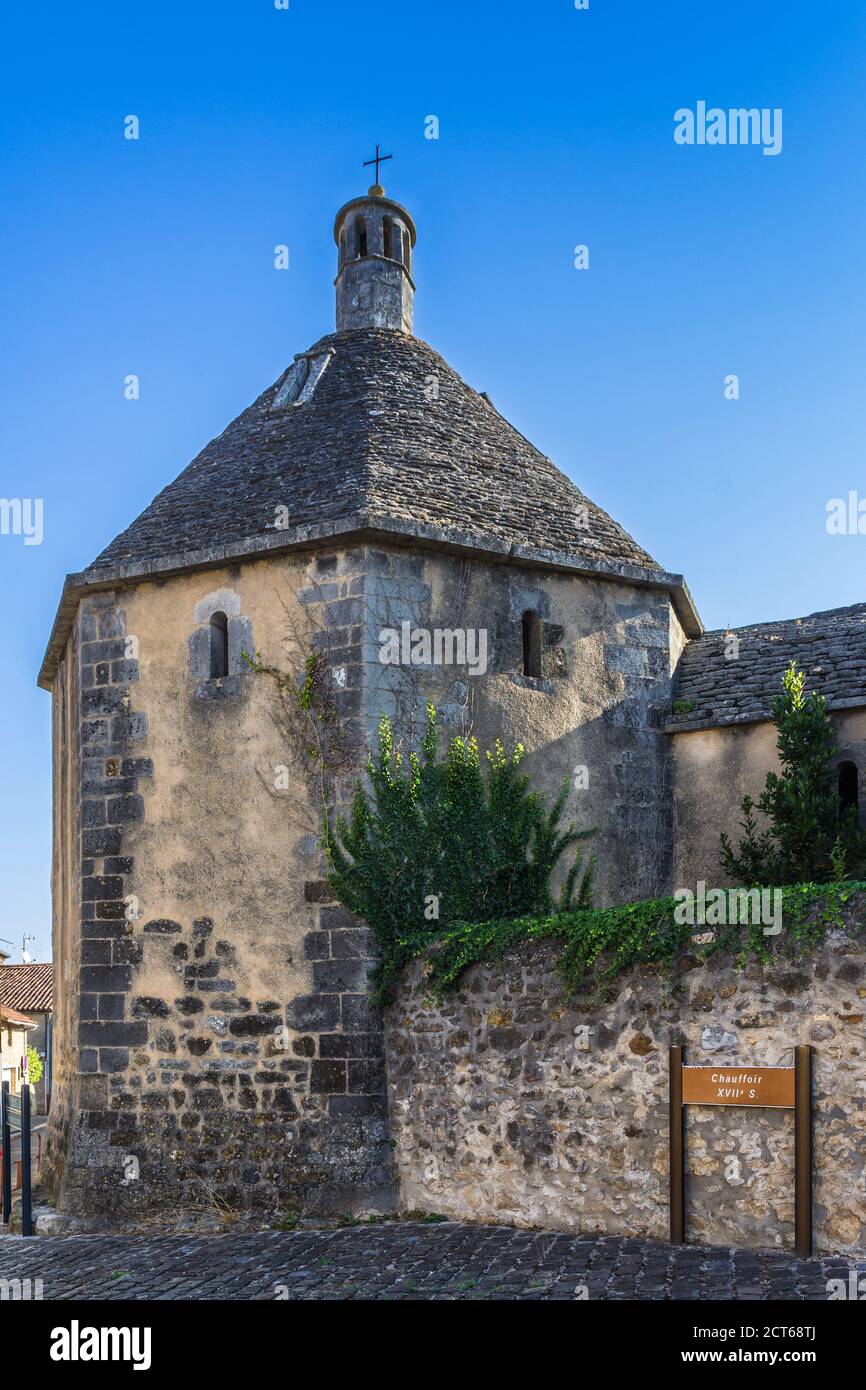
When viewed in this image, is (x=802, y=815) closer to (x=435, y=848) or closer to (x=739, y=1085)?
(x=435, y=848)

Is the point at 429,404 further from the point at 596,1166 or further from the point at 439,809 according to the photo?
the point at 596,1166

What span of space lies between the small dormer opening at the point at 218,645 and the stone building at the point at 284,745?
20mm

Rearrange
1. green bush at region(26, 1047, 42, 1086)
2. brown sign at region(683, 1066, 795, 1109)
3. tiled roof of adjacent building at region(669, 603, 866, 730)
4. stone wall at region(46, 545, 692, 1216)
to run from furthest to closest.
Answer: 1. green bush at region(26, 1047, 42, 1086)
2. tiled roof of adjacent building at region(669, 603, 866, 730)
3. stone wall at region(46, 545, 692, 1216)
4. brown sign at region(683, 1066, 795, 1109)

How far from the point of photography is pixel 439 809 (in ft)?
32.7

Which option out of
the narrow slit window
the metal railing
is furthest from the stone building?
the narrow slit window

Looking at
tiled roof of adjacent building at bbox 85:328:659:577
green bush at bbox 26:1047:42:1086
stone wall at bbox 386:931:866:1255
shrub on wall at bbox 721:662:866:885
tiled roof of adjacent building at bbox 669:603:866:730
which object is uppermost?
tiled roof of adjacent building at bbox 85:328:659:577

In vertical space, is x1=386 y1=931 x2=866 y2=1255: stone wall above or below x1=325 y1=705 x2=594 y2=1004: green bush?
below

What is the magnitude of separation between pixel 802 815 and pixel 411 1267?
5068 mm

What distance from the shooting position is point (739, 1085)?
7426 mm

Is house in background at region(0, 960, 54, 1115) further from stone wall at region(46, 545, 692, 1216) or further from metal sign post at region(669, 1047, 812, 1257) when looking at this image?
metal sign post at region(669, 1047, 812, 1257)

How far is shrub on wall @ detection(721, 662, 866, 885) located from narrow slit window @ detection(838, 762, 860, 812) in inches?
5.3

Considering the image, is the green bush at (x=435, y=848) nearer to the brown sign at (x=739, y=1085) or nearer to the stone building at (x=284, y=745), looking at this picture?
Result: the stone building at (x=284, y=745)

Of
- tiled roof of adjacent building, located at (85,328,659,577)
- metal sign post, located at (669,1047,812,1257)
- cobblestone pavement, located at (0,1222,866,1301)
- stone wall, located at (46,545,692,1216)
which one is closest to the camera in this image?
cobblestone pavement, located at (0,1222,866,1301)

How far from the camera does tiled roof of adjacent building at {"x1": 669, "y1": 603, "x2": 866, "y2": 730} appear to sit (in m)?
11.4
